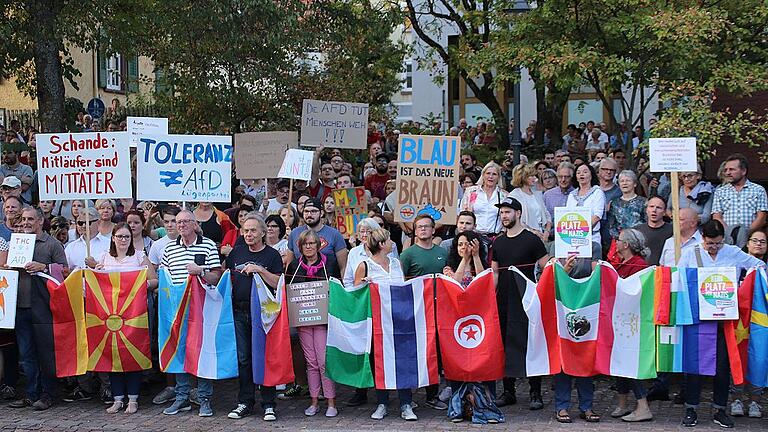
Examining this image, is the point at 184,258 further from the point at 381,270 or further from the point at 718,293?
the point at 718,293

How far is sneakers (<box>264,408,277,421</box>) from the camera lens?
990cm

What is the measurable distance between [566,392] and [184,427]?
→ 3.34 metres

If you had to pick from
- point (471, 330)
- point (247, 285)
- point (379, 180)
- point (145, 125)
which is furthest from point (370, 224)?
point (379, 180)

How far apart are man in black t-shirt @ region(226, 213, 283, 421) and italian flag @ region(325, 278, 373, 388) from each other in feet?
1.85

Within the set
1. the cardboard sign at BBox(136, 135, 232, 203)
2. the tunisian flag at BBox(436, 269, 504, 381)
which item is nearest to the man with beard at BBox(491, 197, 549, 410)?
the tunisian flag at BBox(436, 269, 504, 381)

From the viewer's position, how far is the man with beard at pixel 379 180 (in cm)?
1538

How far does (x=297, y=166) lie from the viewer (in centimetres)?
1226

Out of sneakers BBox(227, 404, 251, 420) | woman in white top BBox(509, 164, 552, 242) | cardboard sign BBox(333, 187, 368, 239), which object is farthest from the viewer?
cardboard sign BBox(333, 187, 368, 239)

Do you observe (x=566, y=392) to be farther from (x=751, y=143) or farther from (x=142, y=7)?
(x=142, y=7)

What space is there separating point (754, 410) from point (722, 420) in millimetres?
529

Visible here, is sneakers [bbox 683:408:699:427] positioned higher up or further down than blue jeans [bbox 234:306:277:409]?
further down

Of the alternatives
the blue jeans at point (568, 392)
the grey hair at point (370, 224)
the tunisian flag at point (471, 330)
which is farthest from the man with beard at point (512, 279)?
the grey hair at point (370, 224)

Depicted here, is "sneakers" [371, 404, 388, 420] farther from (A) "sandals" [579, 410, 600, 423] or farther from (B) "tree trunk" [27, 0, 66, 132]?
(B) "tree trunk" [27, 0, 66, 132]

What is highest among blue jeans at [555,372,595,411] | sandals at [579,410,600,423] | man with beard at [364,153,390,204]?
man with beard at [364,153,390,204]
